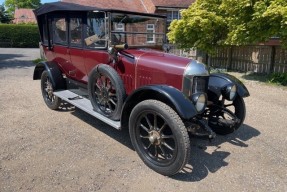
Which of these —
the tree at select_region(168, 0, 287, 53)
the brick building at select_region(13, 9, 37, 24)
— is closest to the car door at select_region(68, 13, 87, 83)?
the tree at select_region(168, 0, 287, 53)

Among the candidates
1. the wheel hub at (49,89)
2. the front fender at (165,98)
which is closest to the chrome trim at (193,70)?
the front fender at (165,98)

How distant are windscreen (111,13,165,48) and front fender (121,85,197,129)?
3.56ft

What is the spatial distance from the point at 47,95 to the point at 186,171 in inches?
148

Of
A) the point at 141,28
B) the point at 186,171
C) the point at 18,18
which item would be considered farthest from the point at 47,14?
the point at 18,18

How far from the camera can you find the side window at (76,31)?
463 centimetres

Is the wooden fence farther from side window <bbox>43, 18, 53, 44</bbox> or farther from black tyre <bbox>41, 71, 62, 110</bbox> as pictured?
black tyre <bbox>41, 71, 62, 110</bbox>

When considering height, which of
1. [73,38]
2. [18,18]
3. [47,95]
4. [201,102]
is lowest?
[47,95]

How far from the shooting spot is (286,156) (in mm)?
3906

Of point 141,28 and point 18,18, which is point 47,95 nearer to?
point 141,28

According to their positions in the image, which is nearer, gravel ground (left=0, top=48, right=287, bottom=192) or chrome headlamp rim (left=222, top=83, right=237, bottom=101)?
gravel ground (left=0, top=48, right=287, bottom=192)

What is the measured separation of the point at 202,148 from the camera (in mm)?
4094

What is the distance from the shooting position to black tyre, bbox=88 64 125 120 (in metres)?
3.85

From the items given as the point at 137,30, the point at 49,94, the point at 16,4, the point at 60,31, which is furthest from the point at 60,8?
the point at 16,4

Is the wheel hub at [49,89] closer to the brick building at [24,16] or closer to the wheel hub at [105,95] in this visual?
the wheel hub at [105,95]
